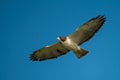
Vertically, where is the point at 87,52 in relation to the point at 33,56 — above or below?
below

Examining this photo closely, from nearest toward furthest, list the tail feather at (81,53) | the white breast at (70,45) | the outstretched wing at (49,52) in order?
the tail feather at (81,53) → the white breast at (70,45) → the outstretched wing at (49,52)

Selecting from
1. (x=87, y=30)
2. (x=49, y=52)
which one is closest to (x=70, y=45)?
(x=87, y=30)

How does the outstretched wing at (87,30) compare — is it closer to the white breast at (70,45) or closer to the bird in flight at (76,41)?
the bird in flight at (76,41)

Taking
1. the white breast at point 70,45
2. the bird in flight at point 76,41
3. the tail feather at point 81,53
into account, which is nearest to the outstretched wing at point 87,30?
the bird in flight at point 76,41

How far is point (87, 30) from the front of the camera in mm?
22359

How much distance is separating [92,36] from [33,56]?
10.4 ft

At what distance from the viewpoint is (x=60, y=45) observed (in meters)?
22.7

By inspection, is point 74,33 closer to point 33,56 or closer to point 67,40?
A: point 67,40

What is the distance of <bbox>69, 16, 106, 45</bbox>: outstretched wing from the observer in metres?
22.2

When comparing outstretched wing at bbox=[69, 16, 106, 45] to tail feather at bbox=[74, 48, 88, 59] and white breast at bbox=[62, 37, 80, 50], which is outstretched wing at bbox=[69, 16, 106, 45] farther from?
tail feather at bbox=[74, 48, 88, 59]

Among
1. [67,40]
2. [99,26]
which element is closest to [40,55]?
[67,40]

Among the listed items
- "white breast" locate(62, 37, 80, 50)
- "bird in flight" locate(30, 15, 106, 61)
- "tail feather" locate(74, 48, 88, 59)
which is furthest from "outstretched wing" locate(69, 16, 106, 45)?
"tail feather" locate(74, 48, 88, 59)

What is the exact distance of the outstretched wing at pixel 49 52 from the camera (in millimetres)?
22891

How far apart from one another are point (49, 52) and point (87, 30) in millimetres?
2214
